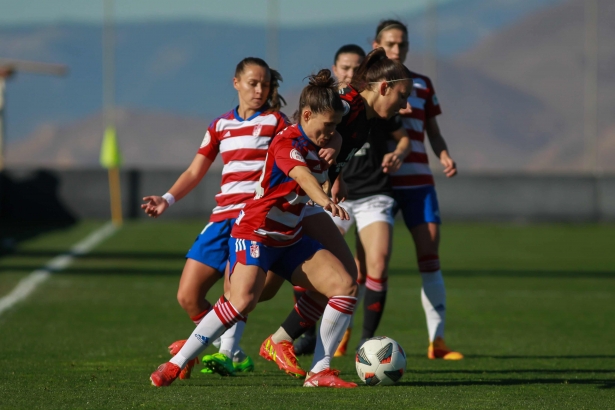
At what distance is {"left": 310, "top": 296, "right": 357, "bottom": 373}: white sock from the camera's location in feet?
17.2

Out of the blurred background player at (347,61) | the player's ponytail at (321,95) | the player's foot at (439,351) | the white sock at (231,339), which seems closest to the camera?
the player's ponytail at (321,95)

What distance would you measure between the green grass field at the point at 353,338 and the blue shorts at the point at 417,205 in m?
0.99

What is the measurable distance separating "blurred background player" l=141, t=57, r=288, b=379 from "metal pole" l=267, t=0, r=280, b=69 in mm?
26670

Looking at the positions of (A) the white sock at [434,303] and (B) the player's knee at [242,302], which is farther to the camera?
(A) the white sock at [434,303]

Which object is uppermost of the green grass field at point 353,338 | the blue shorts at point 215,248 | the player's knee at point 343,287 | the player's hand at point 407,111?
the player's hand at point 407,111

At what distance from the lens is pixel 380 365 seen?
539cm

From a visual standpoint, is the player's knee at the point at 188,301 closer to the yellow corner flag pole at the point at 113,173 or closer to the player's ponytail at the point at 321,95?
the player's ponytail at the point at 321,95

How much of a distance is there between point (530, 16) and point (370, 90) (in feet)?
127

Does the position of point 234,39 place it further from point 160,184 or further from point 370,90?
point 370,90

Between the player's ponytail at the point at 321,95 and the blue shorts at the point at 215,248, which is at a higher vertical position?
the player's ponytail at the point at 321,95

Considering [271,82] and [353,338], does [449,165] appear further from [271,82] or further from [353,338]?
[353,338]

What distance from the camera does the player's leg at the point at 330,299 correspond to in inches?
205

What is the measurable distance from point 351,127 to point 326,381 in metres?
1.43

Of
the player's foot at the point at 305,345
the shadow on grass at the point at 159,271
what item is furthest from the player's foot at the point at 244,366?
the shadow on grass at the point at 159,271
